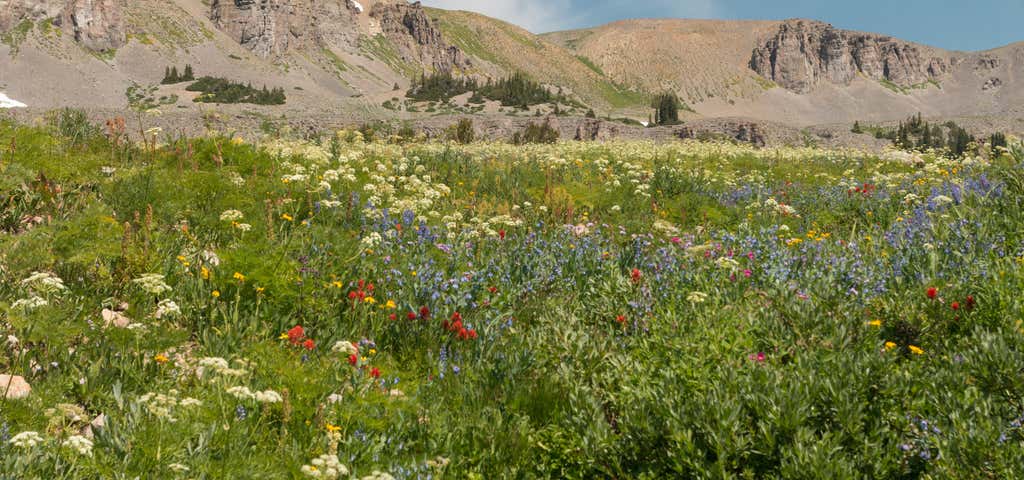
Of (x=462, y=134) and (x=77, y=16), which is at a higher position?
(x=77, y=16)

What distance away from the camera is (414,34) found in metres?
193

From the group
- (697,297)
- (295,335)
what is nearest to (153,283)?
(295,335)

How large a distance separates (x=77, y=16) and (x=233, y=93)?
5767 cm

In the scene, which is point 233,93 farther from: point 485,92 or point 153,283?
point 153,283

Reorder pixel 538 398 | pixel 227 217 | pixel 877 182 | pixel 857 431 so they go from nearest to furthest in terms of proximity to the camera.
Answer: pixel 857 431
pixel 538 398
pixel 227 217
pixel 877 182

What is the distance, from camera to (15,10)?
100812 millimetres

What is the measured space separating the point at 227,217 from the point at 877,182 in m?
9.82

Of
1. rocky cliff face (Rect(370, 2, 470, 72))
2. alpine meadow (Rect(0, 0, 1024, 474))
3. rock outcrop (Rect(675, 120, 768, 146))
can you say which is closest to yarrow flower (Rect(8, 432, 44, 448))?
alpine meadow (Rect(0, 0, 1024, 474))

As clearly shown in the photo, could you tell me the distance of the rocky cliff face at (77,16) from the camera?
10140 centimetres

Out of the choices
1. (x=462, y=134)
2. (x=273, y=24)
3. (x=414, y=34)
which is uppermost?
(x=414, y=34)

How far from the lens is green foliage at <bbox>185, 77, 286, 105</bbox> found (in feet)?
206

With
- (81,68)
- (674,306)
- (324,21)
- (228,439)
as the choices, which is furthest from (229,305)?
(324,21)

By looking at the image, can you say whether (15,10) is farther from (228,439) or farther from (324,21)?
(228,439)

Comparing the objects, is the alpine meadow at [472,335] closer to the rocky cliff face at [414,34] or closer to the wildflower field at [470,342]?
the wildflower field at [470,342]
